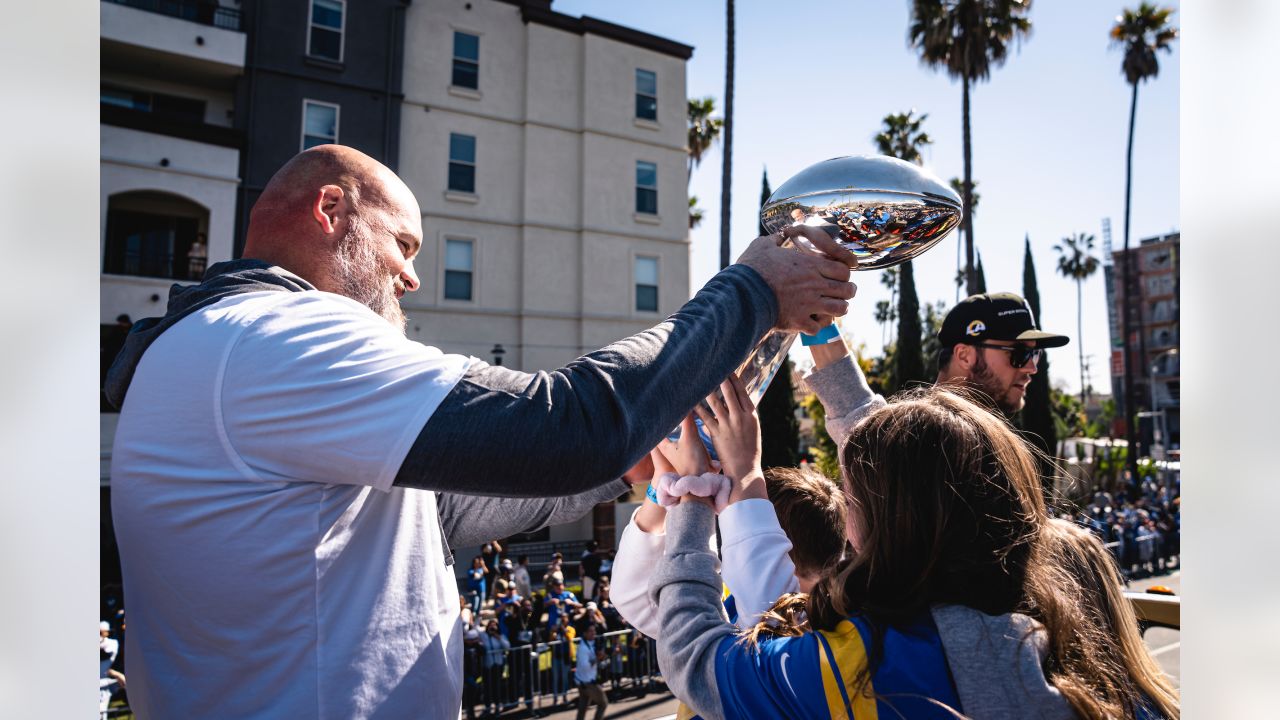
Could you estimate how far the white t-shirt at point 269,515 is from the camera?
112 cm

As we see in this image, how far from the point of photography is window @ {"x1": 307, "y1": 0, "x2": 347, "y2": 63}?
18.6 metres

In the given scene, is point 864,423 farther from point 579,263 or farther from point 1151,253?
point 1151,253

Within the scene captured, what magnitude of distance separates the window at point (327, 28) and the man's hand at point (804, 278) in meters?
20.0

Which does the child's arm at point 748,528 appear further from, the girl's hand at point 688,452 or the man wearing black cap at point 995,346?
the man wearing black cap at point 995,346

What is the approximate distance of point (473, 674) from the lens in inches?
440

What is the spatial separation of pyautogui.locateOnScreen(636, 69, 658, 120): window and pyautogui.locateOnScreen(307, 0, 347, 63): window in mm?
7970

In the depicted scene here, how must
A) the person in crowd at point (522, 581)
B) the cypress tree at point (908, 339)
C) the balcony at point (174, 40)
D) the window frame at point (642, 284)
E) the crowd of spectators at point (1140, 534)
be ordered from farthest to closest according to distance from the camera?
1. the cypress tree at point (908, 339)
2. the window frame at point (642, 284)
3. the crowd of spectators at point (1140, 534)
4. the balcony at point (174, 40)
5. the person in crowd at point (522, 581)

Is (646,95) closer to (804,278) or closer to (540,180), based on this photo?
(540,180)

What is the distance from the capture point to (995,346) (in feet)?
9.94

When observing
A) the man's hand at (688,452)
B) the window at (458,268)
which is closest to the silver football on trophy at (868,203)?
the man's hand at (688,452)

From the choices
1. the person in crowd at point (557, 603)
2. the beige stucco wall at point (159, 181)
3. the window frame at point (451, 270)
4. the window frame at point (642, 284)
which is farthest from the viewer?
the window frame at point (642, 284)

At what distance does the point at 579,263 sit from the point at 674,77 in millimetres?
6572

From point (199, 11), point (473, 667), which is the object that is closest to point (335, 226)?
point (473, 667)
